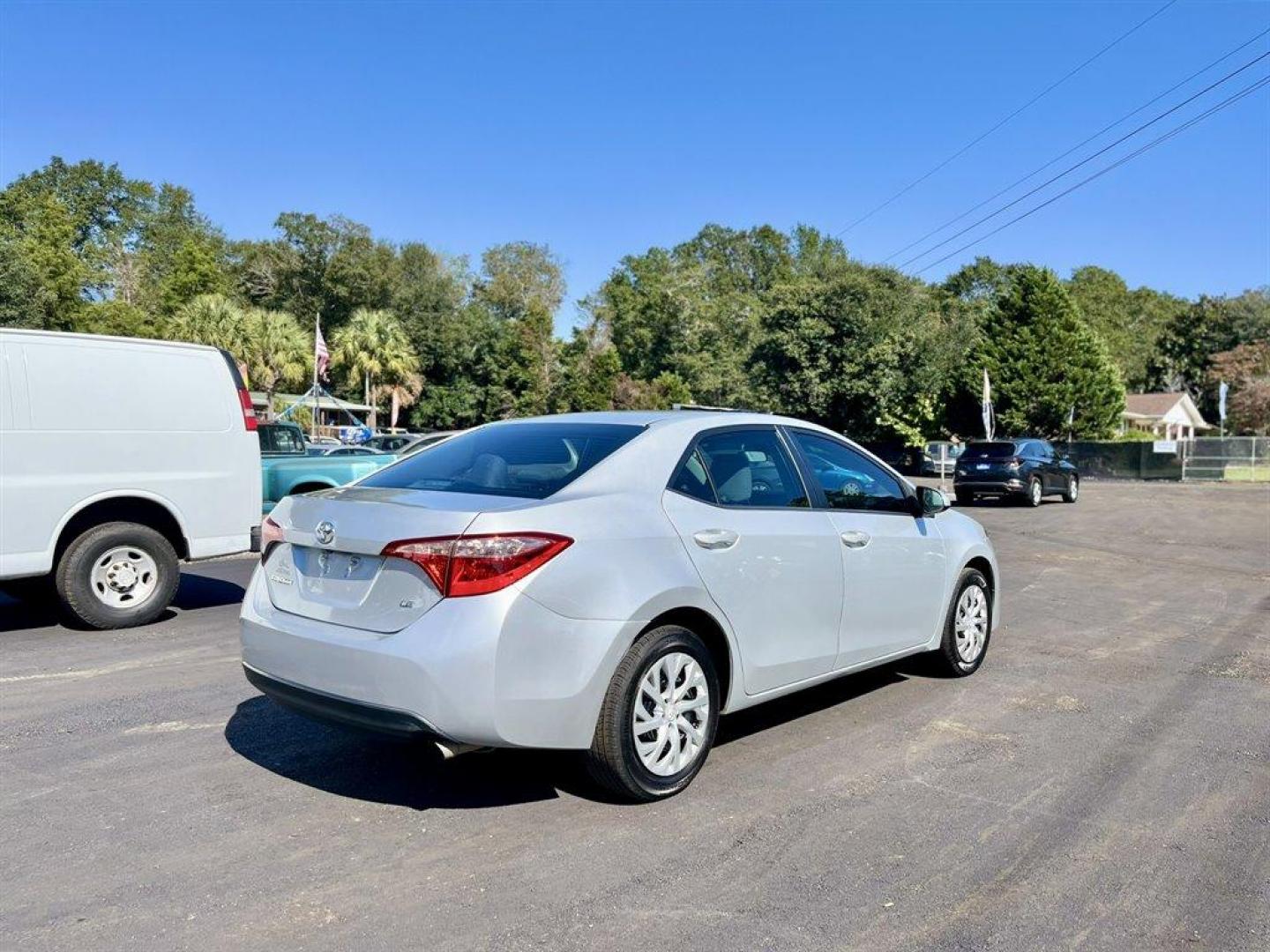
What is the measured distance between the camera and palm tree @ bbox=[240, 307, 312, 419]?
41031 millimetres

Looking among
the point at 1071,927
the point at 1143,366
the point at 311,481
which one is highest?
the point at 1143,366

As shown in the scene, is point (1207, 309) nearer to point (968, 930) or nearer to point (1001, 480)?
point (1001, 480)

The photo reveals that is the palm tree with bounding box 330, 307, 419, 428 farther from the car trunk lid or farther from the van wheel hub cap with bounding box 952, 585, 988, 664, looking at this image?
the car trunk lid

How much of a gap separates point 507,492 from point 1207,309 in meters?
85.8

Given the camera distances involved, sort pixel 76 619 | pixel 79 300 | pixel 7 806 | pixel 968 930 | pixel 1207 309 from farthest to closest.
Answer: pixel 1207 309 → pixel 79 300 → pixel 76 619 → pixel 7 806 → pixel 968 930

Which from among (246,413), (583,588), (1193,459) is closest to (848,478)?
(583,588)

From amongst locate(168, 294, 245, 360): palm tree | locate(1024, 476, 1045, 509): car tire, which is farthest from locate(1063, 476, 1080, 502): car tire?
locate(168, 294, 245, 360): palm tree

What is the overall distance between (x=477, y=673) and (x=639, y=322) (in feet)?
223

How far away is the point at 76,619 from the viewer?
7.63m

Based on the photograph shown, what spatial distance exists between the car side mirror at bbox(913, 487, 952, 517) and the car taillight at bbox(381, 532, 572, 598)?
2.95 meters

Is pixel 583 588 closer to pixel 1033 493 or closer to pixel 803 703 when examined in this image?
pixel 803 703

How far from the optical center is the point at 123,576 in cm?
771

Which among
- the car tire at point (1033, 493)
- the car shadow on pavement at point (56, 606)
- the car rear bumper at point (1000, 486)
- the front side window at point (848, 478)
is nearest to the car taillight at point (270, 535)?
the front side window at point (848, 478)

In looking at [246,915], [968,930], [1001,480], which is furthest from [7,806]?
[1001,480]
